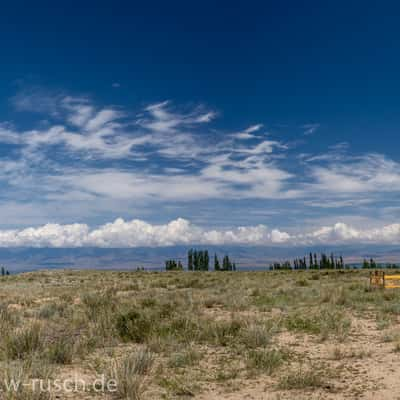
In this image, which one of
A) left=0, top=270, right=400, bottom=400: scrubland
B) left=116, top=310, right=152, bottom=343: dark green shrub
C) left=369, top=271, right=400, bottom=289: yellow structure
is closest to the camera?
left=0, top=270, right=400, bottom=400: scrubland

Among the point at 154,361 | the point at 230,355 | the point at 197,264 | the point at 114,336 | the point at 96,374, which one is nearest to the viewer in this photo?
the point at 96,374

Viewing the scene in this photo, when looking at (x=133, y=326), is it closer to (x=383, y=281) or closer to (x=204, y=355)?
(x=204, y=355)

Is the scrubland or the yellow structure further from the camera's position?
the yellow structure

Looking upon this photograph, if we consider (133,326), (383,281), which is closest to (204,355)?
(133,326)

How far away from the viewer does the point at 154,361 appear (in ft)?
32.1

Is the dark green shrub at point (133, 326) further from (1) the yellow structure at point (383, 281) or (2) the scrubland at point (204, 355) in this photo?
(1) the yellow structure at point (383, 281)

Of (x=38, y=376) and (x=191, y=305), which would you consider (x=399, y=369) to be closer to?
(x=38, y=376)

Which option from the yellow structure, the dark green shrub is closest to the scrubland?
the dark green shrub

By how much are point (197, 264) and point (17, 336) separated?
502 feet

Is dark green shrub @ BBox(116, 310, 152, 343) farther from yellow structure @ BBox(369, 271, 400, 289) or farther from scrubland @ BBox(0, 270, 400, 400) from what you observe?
yellow structure @ BBox(369, 271, 400, 289)

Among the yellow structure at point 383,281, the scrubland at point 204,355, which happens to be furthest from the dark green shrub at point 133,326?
the yellow structure at point 383,281

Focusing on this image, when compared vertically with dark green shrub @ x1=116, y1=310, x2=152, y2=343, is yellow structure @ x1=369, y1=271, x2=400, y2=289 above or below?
below

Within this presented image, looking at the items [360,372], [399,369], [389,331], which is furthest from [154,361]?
[389,331]

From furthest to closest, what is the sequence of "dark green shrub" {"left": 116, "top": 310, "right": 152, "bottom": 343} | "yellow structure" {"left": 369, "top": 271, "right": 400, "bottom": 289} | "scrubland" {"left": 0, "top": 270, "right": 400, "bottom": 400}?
"yellow structure" {"left": 369, "top": 271, "right": 400, "bottom": 289} < "dark green shrub" {"left": 116, "top": 310, "right": 152, "bottom": 343} < "scrubland" {"left": 0, "top": 270, "right": 400, "bottom": 400}
